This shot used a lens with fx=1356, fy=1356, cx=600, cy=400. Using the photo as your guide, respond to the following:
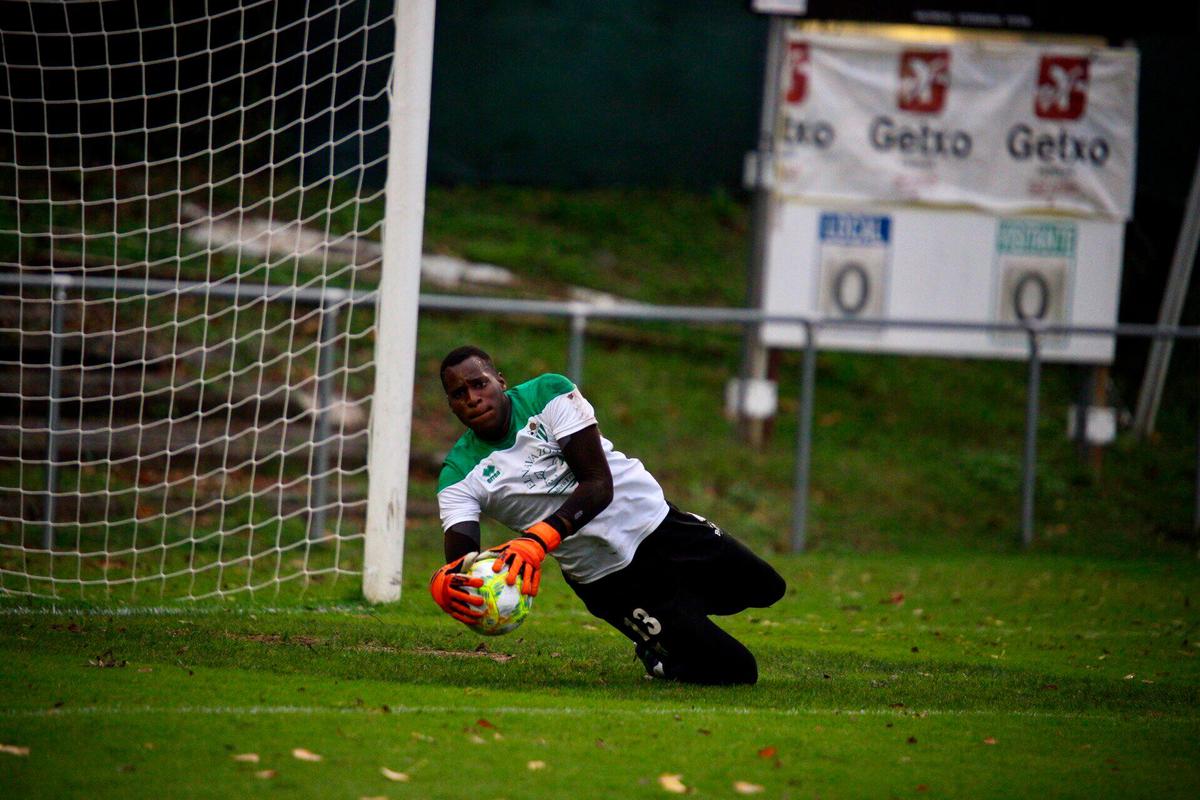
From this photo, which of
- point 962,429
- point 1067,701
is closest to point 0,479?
point 1067,701

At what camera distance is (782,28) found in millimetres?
11836

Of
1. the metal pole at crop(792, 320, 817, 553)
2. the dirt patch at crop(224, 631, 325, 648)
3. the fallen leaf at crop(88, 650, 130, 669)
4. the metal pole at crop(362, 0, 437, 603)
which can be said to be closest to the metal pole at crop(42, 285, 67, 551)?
the metal pole at crop(362, 0, 437, 603)

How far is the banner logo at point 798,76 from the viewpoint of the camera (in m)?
11.9

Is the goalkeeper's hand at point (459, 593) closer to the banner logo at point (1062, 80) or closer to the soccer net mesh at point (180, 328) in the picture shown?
the soccer net mesh at point (180, 328)

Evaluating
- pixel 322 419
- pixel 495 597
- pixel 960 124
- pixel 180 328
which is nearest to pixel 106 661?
pixel 495 597

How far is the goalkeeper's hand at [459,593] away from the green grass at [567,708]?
1.06 feet

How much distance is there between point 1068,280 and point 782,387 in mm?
3161

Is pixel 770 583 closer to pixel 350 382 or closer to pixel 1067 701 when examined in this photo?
pixel 1067 701

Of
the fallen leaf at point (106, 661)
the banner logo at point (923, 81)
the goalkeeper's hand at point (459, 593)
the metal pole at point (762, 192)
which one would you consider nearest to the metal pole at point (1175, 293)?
the banner logo at point (923, 81)

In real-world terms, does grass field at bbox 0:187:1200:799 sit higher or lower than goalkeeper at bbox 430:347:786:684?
lower

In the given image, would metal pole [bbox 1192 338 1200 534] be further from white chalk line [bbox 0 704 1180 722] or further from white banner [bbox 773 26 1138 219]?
white chalk line [bbox 0 704 1180 722]

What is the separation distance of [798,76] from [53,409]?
681cm

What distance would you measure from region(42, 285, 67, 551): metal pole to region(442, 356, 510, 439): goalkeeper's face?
423 cm

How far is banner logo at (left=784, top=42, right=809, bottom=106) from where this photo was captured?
39.1ft
